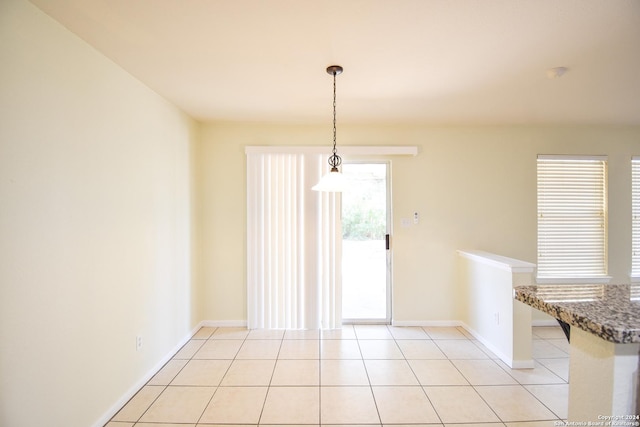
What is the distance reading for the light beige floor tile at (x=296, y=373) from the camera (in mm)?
2463

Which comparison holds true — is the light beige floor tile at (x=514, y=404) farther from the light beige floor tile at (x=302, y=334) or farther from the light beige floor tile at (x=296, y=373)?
the light beige floor tile at (x=302, y=334)

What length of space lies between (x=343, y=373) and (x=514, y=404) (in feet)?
4.26

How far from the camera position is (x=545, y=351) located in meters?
3.02

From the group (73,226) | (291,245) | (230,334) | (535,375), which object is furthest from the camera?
(291,245)

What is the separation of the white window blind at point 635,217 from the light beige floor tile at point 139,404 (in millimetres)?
5464

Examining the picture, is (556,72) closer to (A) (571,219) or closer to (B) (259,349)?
(A) (571,219)

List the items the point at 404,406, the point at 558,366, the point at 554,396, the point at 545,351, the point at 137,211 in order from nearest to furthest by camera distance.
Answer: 1. the point at 404,406
2. the point at 554,396
3. the point at 137,211
4. the point at 558,366
5. the point at 545,351

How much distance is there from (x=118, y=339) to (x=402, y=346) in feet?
8.46

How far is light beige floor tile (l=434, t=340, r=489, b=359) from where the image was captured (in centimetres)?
292

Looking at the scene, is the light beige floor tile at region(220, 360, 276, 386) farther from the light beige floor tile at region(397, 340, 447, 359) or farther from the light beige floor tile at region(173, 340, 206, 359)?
the light beige floor tile at region(397, 340, 447, 359)

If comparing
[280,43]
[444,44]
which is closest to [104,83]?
[280,43]

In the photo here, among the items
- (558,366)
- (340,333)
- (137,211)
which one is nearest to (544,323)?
(558,366)

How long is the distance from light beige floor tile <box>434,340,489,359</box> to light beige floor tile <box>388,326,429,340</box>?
0.20 meters

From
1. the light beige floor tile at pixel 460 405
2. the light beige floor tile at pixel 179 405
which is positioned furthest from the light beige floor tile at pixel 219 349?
the light beige floor tile at pixel 460 405
